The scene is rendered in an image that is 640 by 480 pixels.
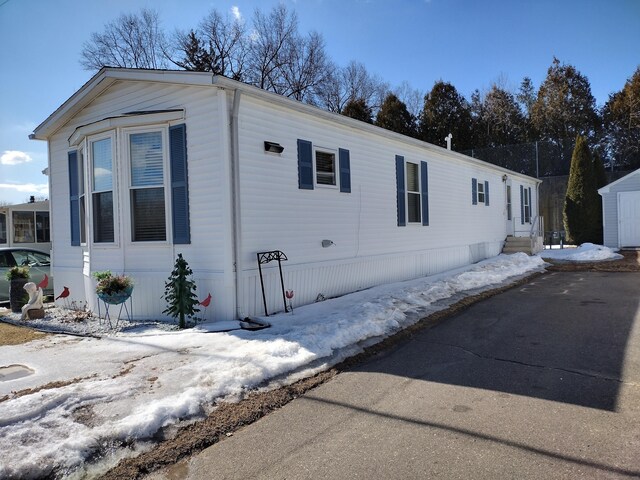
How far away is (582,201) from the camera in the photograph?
67.2 ft

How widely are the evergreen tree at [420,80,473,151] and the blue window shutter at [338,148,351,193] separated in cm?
2069

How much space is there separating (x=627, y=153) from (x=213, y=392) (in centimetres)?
2757

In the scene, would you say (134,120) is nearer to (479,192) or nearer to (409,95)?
(479,192)

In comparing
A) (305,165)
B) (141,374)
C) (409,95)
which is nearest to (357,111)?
(409,95)

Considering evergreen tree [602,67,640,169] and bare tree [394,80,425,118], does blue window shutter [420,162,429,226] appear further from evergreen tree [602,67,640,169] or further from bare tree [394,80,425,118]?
bare tree [394,80,425,118]

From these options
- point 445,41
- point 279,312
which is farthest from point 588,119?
point 279,312

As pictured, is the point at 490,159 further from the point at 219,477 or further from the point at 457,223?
the point at 219,477

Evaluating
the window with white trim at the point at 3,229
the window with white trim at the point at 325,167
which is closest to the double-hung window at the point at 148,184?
the window with white trim at the point at 325,167

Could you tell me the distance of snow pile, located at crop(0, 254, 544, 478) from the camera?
3.03 metres

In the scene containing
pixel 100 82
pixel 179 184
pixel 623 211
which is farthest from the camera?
pixel 623 211

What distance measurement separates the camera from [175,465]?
2.91 m

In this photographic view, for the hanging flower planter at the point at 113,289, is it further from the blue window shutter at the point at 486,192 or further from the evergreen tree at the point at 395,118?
the evergreen tree at the point at 395,118

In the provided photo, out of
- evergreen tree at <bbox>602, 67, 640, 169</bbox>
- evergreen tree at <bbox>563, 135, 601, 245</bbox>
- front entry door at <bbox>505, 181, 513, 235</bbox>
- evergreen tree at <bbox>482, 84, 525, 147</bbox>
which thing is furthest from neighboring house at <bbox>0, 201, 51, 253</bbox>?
evergreen tree at <bbox>602, 67, 640, 169</bbox>

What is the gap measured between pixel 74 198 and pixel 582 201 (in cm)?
2032
